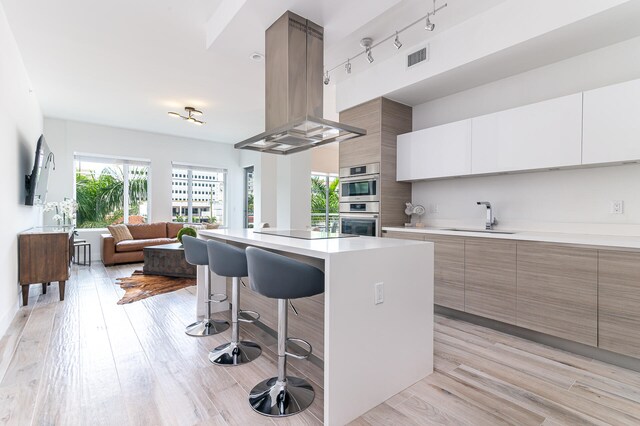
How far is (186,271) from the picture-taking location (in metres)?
4.87

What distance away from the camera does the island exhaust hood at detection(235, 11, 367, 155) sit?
8.08 ft

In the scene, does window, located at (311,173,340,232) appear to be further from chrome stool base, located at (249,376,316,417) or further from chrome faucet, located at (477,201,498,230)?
chrome stool base, located at (249,376,316,417)

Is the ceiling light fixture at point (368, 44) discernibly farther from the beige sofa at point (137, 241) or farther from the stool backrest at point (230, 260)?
the beige sofa at point (137, 241)

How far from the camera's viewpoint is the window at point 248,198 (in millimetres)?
8641

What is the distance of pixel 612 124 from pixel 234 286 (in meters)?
3.08

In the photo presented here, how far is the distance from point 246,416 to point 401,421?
81 cm

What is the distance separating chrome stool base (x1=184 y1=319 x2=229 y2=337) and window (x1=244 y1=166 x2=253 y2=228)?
5874 mm

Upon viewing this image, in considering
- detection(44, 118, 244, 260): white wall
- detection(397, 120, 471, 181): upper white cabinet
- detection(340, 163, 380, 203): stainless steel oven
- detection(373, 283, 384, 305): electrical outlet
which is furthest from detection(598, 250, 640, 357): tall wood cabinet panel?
detection(44, 118, 244, 260): white wall

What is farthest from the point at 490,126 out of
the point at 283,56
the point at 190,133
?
the point at 190,133

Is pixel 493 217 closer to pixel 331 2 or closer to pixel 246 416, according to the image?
pixel 331 2

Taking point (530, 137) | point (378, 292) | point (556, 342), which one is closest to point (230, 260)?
point (378, 292)

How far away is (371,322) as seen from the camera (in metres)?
1.68

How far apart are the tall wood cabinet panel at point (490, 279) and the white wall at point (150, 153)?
6779 millimetres

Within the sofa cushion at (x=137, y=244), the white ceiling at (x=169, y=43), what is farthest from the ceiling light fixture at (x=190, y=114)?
the sofa cushion at (x=137, y=244)
